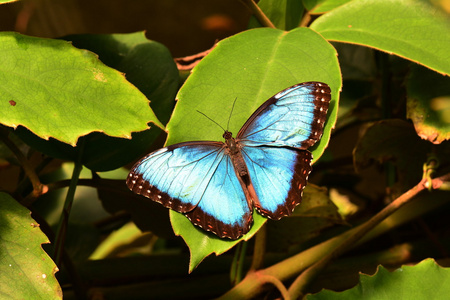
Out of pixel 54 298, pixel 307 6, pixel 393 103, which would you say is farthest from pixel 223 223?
pixel 393 103

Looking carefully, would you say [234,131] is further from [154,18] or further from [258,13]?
[154,18]

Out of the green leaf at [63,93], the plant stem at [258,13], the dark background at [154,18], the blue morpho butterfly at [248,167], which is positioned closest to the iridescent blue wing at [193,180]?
the blue morpho butterfly at [248,167]

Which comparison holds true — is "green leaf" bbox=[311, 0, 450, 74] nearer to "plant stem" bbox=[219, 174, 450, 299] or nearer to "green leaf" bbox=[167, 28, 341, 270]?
"green leaf" bbox=[167, 28, 341, 270]

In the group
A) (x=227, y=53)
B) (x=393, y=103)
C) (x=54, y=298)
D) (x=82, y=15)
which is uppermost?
(x=227, y=53)

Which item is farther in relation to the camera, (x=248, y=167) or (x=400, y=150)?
(x=400, y=150)

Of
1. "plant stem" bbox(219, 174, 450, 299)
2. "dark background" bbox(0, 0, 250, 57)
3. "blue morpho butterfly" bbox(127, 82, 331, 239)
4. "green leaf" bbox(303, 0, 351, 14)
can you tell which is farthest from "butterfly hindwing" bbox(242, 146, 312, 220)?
"dark background" bbox(0, 0, 250, 57)

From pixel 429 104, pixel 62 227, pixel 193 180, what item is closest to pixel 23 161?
pixel 62 227

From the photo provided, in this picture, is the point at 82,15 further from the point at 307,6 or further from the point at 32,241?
the point at 32,241

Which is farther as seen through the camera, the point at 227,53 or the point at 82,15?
the point at 82,15
